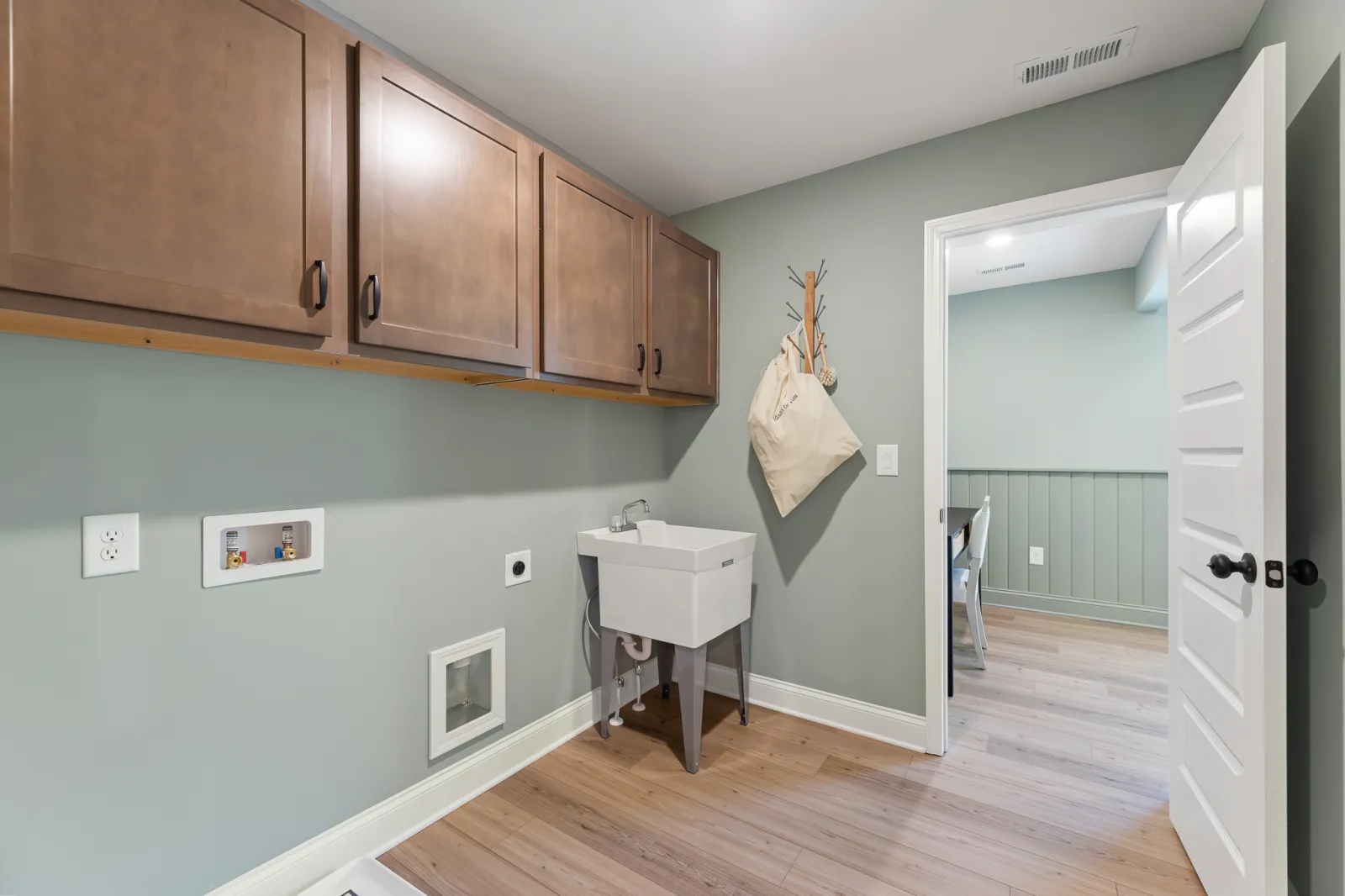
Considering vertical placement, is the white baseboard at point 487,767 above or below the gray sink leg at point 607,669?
below

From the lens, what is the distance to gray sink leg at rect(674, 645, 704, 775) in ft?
6.97

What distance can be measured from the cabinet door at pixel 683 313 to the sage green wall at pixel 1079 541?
116 inches

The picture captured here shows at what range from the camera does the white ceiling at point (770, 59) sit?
162cm

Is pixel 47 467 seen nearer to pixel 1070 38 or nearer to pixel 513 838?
pixel 513 838

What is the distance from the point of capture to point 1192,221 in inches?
64.6

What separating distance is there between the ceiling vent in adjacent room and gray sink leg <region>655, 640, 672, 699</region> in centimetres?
261

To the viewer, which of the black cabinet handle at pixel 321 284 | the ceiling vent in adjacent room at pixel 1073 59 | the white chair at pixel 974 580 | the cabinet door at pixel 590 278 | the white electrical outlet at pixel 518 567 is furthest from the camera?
the white chair at pixel 974 580

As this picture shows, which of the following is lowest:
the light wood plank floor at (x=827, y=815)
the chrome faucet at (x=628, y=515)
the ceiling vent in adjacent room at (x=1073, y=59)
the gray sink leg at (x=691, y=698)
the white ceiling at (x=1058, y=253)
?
the light wood plank floor at (x=827, y=815)

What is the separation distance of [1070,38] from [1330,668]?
175 centimetres

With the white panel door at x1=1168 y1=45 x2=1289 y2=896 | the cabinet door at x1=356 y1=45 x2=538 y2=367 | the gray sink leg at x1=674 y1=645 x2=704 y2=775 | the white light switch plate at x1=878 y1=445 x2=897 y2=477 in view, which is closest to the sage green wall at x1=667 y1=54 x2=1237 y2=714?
the white light switch plate at x1=878 y1=445 x2=897 y2=477

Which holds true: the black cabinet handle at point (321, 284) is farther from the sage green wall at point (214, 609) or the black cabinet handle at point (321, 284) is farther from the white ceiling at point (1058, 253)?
the white ceiling at point (1058, 253)

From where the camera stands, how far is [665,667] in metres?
2.82

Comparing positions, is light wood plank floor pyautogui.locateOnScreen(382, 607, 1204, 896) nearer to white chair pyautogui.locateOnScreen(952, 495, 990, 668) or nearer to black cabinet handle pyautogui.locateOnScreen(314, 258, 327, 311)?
white chair pyautogui.locateOnScreen(952, 495, 990, 668)

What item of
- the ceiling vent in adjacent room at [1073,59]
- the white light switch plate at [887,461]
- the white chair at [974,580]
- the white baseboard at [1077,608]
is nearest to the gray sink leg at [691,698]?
the white light switch plate at [887,461]
